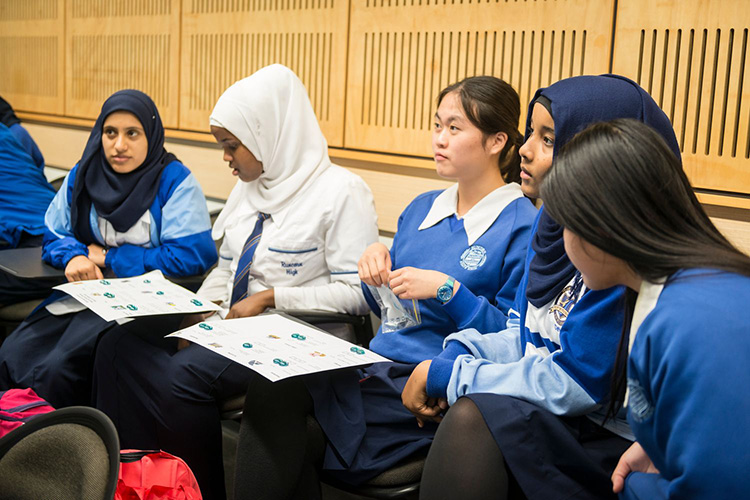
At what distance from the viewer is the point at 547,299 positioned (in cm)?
172

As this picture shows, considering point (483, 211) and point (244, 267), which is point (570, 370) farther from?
point (244, 267)

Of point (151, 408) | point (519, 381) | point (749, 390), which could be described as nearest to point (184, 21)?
point (151, 408)

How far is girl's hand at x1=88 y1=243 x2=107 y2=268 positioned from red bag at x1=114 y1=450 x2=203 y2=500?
4.04 ft

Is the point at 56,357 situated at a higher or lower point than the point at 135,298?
lower

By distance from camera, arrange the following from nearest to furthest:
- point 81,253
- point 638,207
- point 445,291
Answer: point 638,207, point 445,291, point 81,253

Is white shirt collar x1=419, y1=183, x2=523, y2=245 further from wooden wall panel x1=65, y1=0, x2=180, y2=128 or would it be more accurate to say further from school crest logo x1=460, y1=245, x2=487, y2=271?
wooden wall panel x1=65, y1=0, x2=180, y2=128

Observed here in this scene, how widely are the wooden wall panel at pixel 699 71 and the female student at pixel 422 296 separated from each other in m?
0.49

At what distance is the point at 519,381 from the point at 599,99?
2.19 ft

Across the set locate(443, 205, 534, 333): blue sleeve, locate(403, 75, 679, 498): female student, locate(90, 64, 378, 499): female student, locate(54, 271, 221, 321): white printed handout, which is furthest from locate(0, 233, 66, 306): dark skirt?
locate(403, 75, 679, 498): female student

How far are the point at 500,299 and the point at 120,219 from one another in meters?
1.63

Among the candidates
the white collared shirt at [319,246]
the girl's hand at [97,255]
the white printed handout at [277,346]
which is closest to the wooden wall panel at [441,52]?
the white collared shirt at [319,246]

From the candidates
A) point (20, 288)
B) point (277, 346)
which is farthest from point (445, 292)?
point (20, 288)

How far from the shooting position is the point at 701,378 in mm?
1113

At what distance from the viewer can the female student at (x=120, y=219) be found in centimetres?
271
